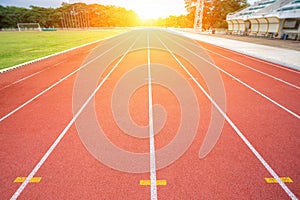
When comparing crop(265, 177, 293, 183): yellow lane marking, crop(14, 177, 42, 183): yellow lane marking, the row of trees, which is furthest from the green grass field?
the row of trees

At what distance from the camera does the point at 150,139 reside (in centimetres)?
456

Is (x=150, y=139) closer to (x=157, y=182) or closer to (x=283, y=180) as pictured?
(x=157, y=182)

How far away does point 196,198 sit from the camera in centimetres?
296

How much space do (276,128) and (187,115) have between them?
2366 millimetres

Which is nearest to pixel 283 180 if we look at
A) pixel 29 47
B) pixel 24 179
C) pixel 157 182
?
pixel 157 182

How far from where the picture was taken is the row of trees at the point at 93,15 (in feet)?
221

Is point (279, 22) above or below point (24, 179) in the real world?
above

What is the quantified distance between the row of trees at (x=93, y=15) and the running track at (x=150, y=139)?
68610 mm

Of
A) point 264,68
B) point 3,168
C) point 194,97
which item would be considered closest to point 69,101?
point 3,168

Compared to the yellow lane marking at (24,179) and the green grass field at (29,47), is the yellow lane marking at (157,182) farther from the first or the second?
the green grass field at (29,47)

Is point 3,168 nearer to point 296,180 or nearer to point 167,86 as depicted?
point 296,180

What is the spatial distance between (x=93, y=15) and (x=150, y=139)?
120m

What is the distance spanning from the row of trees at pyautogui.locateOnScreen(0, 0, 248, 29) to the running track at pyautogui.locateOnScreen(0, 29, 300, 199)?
225 feet

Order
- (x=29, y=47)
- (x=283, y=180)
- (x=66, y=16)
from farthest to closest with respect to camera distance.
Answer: (x=66, y=16) → (x=29, y=47) → (x=283, y=180)
